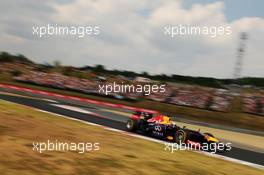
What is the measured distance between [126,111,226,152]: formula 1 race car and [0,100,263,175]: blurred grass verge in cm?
126

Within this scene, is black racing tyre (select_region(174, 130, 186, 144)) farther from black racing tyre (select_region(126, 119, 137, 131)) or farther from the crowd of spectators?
the crowd of spectators

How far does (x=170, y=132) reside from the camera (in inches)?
522

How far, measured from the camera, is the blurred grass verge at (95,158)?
688cm

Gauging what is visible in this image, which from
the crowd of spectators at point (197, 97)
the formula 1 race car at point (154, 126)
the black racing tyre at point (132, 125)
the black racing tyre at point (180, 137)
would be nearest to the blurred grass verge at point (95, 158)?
the black racing tyre at point (180, 137)

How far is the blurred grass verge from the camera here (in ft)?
22.6

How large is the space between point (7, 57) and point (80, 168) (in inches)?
2762

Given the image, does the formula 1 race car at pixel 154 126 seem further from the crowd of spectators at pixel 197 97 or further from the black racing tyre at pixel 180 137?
the crowd of spectators at pixel 197 97

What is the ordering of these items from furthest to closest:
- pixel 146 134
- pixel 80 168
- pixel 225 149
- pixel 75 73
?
1. pixel 75 73
2. pixel 146 134
3. pixel 225 149
4. pixel 80 168

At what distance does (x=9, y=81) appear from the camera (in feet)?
150

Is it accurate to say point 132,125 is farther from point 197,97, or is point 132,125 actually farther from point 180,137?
point 197,97

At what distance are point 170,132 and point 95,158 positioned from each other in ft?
18.1

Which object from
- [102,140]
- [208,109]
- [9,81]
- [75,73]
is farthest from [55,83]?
[102,140]

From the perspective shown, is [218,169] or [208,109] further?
[208,109]

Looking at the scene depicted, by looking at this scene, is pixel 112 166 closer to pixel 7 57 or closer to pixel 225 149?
pixel 225 149
